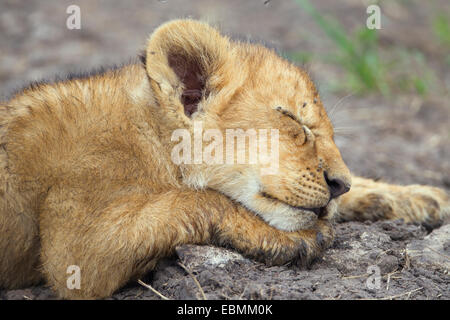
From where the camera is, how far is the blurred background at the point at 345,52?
23.2ft

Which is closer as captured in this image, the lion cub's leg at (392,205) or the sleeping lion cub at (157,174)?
the sleeping lion cub at (157,174)

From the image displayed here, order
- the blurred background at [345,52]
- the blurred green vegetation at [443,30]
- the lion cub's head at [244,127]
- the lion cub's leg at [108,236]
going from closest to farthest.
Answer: the lion cub's leg at [108,236]
the lion cub's head at [244,127]
the blurred background at [345,52]
the blurred green vegetation at [443,30]

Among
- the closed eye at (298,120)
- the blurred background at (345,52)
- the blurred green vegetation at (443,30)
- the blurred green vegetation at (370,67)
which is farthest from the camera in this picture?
the blurred green vegetation at (443,30)

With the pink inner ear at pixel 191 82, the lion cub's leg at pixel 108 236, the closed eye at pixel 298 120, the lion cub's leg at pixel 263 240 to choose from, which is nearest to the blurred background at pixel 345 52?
the closed eye at pixel 298 120

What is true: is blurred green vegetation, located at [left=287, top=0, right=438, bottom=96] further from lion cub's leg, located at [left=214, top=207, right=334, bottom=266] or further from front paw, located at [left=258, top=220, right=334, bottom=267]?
lion cub's leg, located at [left=214, top=207, right=334, bottom=266]

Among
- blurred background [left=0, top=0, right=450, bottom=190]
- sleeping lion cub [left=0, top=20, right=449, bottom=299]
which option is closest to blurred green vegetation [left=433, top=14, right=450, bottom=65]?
blurred background [left=0, top=0, right=450, bottom=190]

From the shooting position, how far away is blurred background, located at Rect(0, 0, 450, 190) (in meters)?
7.08

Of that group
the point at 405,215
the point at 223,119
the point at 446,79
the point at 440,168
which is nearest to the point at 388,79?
the point at 446,79

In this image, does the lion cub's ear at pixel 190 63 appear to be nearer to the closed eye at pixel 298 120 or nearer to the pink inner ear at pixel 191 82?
the pink inner ear at pixel 191 82

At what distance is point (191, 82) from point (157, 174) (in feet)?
2.14

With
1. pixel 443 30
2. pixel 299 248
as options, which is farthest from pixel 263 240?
pixel 443 30

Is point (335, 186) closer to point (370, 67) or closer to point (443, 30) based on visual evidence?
point (370, 67)

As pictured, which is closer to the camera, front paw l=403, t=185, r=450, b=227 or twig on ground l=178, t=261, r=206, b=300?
twig on ground l=178, t=261, r=206, b=300
